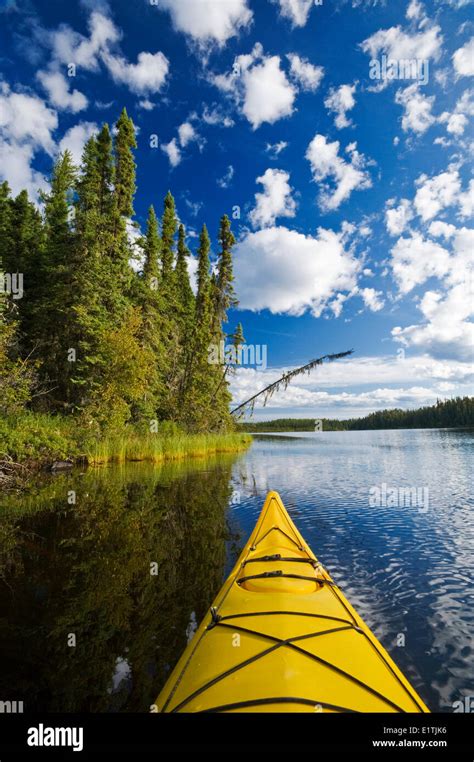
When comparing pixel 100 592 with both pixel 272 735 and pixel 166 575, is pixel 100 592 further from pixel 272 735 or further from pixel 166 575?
pixel 272 735

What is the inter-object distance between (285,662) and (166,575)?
12.4ft

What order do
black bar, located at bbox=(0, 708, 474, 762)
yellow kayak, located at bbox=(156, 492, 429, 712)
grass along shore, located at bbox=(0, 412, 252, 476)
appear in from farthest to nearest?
1. grass along shore, located at bbox=(0, 412, 252, 476)
2. yellow kayak, located at bbox=(156, 492, 429, 712)
3. black bar, located at bbox=(0, 708, 474, 762)

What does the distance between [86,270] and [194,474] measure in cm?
1407

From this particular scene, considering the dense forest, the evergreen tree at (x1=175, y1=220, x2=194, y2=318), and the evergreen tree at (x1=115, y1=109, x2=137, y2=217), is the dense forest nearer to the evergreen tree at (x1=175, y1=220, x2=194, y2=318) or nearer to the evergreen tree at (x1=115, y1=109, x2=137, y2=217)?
the evergreen tree at (x1=115, y1=109, x2=137, y2=217)

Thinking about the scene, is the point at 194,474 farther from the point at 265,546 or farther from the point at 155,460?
the point at 265,546

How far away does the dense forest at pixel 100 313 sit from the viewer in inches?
812

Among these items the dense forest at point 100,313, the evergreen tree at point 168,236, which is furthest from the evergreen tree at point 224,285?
the evergreen tree at point 168,236

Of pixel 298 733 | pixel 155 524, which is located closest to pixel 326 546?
pixel 155 524

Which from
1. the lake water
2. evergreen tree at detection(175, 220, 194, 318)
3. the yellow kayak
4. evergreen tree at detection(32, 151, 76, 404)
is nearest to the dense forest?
evergreen tree at detection(32, 151, 76, 404)

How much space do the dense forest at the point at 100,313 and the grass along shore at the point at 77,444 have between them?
86cm

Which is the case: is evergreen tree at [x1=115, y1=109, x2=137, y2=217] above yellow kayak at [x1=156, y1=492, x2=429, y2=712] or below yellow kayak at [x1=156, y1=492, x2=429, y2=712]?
above

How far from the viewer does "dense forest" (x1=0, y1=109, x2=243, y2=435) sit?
67.7 ft

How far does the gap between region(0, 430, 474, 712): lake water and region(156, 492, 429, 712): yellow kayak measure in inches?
28.5

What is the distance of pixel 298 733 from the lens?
90.0 inches
